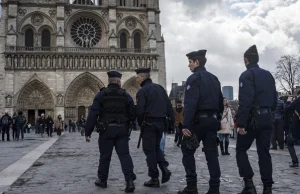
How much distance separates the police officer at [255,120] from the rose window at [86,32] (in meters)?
34.0

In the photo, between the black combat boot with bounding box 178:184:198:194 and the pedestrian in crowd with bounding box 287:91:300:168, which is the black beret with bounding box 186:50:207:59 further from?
the pedestrian in crowd with bounding box 287:91:300:168

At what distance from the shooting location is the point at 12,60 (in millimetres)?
34594

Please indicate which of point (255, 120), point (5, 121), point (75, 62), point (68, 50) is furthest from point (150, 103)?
point (68, 50)

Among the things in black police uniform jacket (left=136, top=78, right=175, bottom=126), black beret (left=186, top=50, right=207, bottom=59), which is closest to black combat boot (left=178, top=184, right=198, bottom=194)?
black police uniform jacket (left=136, top=78, right=175, bottom=126)

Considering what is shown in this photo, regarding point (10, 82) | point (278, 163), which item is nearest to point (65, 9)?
point (10, 82)

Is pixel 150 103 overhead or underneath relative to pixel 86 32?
underneath

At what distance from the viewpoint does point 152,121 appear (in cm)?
575

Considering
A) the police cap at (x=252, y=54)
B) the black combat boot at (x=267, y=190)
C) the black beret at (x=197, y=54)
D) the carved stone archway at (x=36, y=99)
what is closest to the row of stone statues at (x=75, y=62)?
the carved stone archway at (x=36, y=99)

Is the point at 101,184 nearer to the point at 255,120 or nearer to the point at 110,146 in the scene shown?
the point at 110,146

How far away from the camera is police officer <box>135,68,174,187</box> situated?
18.5 feet

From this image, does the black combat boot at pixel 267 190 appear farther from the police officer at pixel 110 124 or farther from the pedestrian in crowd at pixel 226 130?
the pedestrian in crowd at pixel 226 130

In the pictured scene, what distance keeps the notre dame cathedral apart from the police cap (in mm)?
31556

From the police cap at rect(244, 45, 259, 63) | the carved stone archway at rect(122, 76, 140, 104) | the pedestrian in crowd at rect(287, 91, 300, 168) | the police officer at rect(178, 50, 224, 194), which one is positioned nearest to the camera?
the police officer at rect(178, 50, 224, 194)

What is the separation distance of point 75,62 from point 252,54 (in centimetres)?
3215
